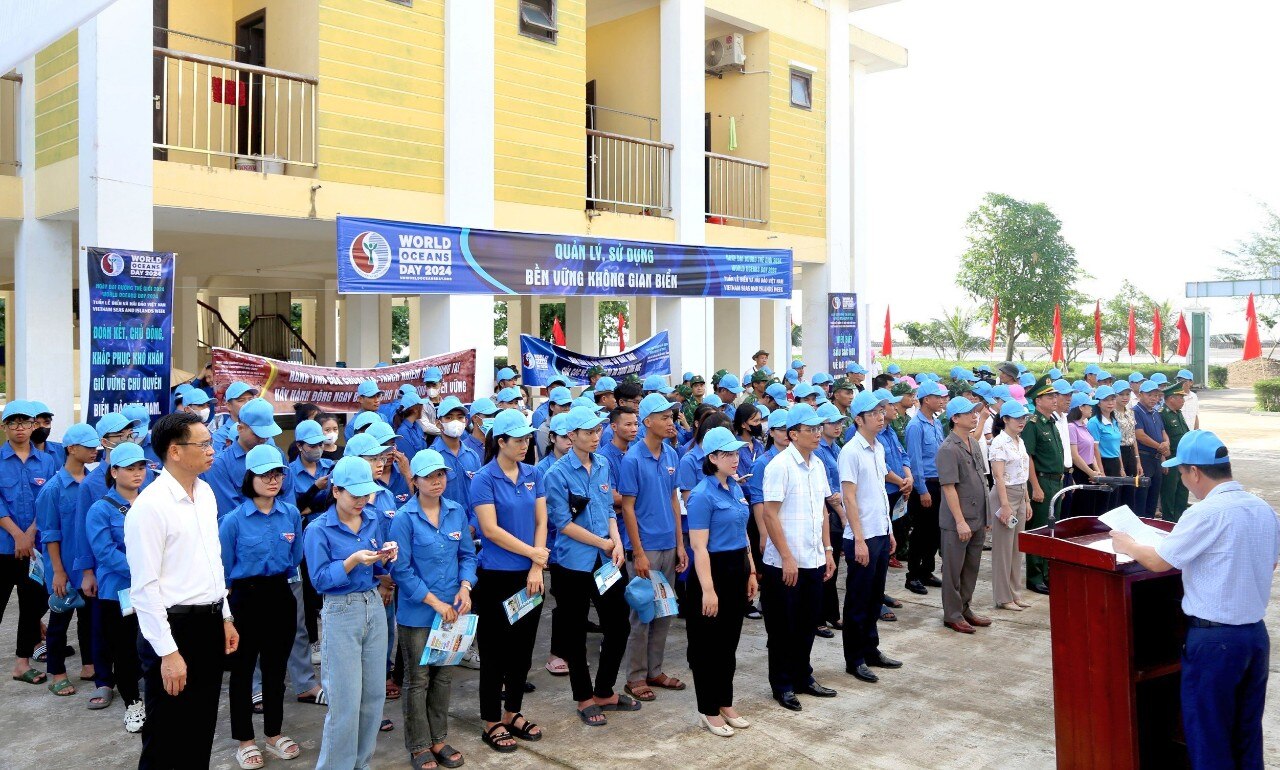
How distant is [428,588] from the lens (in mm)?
4871

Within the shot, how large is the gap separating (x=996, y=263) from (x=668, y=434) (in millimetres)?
37144

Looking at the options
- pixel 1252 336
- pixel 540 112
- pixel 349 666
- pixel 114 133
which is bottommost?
pixel 349 666

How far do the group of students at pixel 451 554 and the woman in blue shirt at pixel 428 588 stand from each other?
0.01 metres

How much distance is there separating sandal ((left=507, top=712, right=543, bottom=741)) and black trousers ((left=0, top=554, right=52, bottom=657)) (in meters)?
3.37

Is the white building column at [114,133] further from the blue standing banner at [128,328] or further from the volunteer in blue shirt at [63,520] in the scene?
the volunteer in blue shirt at [63,520]

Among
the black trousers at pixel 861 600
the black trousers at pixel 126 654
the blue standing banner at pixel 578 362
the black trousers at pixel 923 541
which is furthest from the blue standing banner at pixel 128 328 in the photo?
the black trousers at pixel 923 541

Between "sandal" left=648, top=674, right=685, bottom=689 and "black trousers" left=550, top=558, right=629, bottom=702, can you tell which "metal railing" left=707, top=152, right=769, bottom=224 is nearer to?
"sandal" left=648, top=674, right=685, bottom=689

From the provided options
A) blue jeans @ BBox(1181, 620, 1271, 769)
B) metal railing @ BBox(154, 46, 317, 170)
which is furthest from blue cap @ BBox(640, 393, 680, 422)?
metal railing @ BBox(154, 46, 317, 170)

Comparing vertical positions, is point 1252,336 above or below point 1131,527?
above

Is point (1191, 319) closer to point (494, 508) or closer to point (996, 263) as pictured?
point (996, 263)

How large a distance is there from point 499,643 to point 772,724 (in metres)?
1.59

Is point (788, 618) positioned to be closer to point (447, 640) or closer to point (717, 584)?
point (717, 584)

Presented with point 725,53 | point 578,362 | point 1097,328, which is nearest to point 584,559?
point 578,362

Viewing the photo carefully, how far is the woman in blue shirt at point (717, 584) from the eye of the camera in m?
5.45
